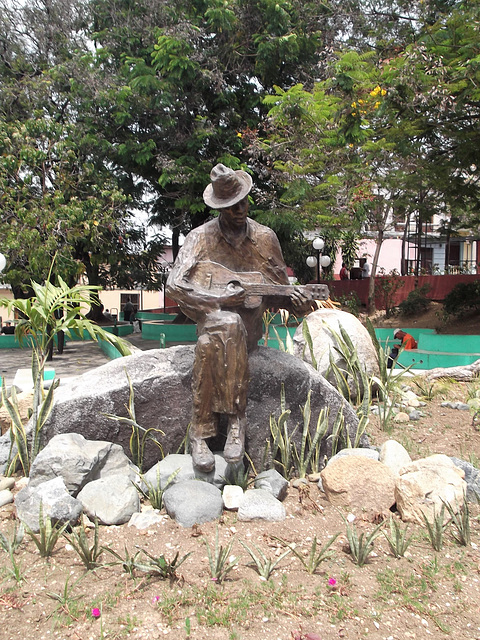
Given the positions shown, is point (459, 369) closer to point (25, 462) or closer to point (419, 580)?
point (419, 580)

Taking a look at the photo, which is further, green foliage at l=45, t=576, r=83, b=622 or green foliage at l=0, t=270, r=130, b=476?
green foliage at l=0, t=270, r=130, b=476

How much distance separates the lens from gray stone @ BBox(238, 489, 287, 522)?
120 inches

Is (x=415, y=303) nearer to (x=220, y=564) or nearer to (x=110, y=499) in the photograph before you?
(x=110, y=499)

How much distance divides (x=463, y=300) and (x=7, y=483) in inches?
545

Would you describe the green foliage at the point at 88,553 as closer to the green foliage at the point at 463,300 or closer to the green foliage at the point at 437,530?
the green foliage at the point at 437,530

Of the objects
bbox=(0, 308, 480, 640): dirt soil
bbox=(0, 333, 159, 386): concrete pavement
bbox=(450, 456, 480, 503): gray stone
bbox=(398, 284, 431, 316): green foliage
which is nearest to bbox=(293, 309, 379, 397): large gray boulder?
bbox=(450, 456, 480, 503): gray stone

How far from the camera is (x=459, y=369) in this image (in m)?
7.03

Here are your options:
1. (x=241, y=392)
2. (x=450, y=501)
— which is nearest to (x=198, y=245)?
(x=241, y=392)

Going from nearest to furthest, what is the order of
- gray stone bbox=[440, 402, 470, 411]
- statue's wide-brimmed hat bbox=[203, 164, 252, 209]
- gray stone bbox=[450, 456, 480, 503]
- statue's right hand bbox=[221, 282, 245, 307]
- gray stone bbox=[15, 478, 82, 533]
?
gray stone bbox=[15, 478, 82, 533] < gray stone bbox=[450, 456, 480, 503] < statue's right hand bbox=[221, 282, 245, 307] < statue's wide-brimmed hat bbox=[203, 164, 252, 209] < gray stone bbox=[440, 402, 470, 411]

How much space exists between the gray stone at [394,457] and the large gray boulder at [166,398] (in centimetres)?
41

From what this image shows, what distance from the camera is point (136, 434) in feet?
12.3

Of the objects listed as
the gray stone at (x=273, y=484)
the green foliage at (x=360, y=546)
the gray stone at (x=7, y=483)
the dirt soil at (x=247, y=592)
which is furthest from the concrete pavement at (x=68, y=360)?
the green foliage at (x=360, y=546)

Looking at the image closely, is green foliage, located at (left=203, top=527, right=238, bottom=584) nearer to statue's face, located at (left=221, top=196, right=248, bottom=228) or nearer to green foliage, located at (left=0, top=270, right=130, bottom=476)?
green foliage, located at (left=0, top=270, right=130, bottom=476)

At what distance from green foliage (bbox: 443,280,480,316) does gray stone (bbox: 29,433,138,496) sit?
13.3m
